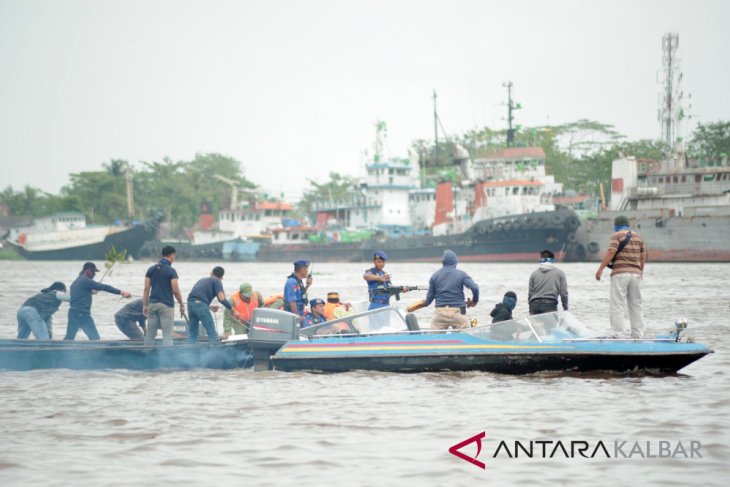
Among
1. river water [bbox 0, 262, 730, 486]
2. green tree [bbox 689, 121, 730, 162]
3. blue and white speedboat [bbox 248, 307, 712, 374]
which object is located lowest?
river water [bbox 0, 262, 730, 486]

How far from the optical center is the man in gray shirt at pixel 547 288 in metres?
13.6

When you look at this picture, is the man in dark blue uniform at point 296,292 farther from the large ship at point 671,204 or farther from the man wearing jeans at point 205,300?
the large ship at point 671,204

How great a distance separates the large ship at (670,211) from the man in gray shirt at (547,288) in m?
50.9

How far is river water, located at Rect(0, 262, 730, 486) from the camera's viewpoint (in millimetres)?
8438

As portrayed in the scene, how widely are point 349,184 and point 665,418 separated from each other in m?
121

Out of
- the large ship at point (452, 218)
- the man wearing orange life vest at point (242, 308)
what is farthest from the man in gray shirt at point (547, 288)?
the large ship at point (452, 218)

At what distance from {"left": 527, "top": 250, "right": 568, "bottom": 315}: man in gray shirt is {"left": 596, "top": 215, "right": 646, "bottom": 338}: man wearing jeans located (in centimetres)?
57

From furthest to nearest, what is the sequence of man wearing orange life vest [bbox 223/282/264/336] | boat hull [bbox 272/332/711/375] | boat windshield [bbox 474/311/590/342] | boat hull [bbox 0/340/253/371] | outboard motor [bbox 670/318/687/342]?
1. man wearing orange life vest [bbox 223/282/264/336]
2. boat hull [bbox 0/340/253/371]
3. boat windshield [bbox 474/311/590/342]
4. boat hull [bbox 272/332/711/375]
5. outboard motor [bbox 670/318/687/342]

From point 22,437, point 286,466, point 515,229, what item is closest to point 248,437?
point 286,466

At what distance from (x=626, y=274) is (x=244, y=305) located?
5.81 m

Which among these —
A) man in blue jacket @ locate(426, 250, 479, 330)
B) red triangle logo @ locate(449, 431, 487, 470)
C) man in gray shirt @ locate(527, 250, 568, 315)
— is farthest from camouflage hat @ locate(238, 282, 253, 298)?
red triangle logo @ locate(449, 431, 487, 470)

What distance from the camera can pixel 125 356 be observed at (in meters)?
14.6

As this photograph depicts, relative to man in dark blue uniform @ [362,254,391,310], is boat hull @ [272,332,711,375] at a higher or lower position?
lower

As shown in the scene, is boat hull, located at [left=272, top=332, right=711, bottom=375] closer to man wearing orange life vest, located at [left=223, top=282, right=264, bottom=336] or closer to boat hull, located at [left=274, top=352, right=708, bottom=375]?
boat hull, located at [left=274, top=352, right=708, bottom=375]
